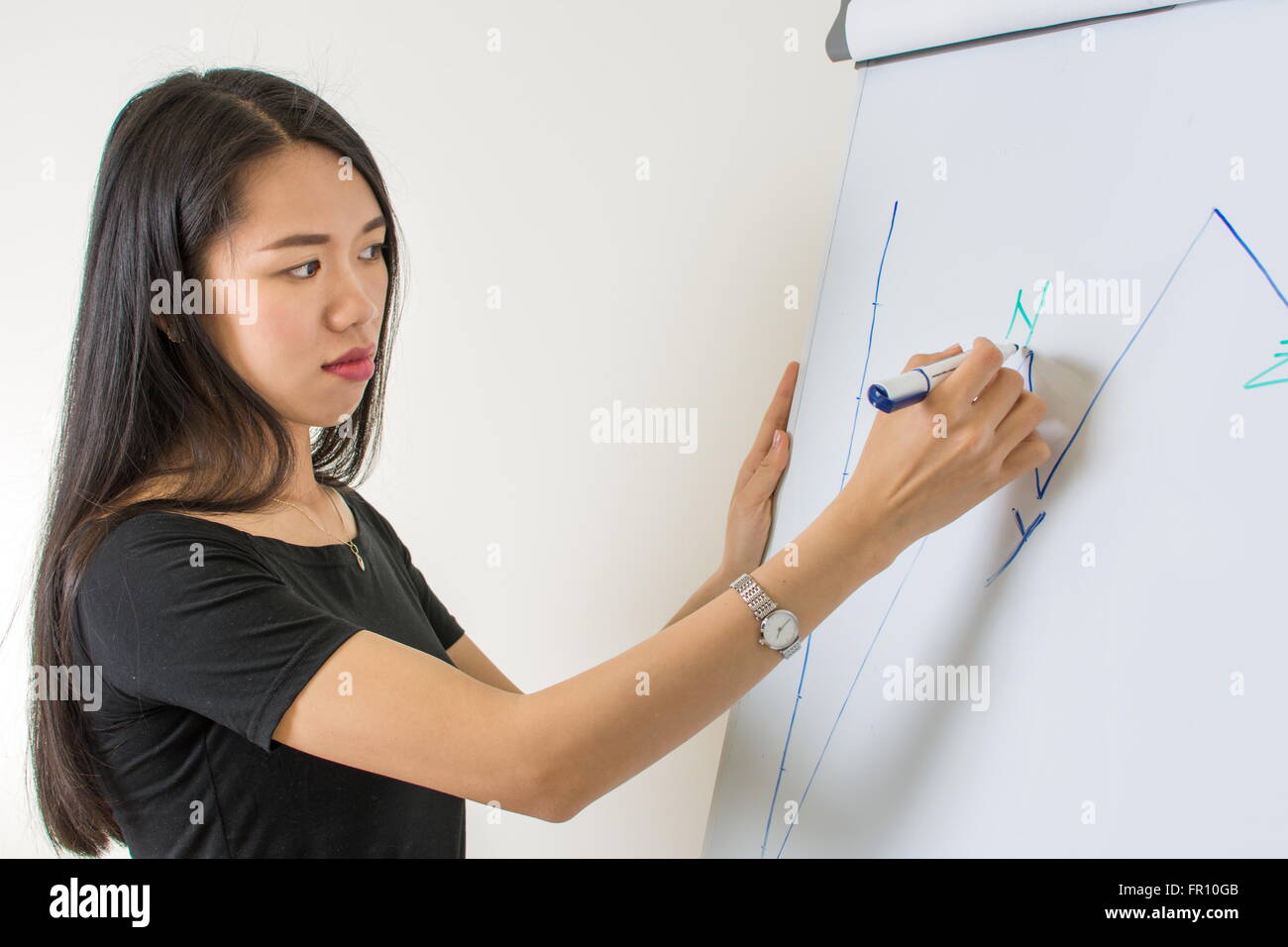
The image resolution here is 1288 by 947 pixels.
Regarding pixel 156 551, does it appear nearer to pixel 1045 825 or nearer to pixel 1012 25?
pixel 1045 825

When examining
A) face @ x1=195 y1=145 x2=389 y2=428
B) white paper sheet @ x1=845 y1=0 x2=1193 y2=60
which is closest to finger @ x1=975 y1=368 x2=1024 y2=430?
white paper sheet @ x1=845 y1=0 x2=1193 y2=60

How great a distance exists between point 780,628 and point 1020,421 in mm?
220

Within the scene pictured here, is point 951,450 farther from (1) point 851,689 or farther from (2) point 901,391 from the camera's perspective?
(1) point 851,689

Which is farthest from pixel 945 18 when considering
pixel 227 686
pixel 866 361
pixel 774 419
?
pixel 227 686

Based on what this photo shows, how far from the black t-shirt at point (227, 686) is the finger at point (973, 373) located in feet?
1.45

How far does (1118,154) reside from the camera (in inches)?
27.2

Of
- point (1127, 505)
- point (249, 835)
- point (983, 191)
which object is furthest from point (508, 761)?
point (983, 191)

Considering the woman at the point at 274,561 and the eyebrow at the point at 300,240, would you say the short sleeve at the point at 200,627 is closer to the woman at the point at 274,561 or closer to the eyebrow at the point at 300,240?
the woman at the point at 274,561

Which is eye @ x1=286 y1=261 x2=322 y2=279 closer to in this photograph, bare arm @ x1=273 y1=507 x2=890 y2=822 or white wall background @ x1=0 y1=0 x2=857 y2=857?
bare arm @ x1=273 y1=507 x2=890 y2=822

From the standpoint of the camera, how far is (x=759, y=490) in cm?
98

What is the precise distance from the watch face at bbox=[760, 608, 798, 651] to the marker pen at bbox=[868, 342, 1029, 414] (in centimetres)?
15

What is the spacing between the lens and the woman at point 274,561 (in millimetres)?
650

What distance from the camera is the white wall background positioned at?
1239 millimetres

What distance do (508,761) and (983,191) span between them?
57 cm
